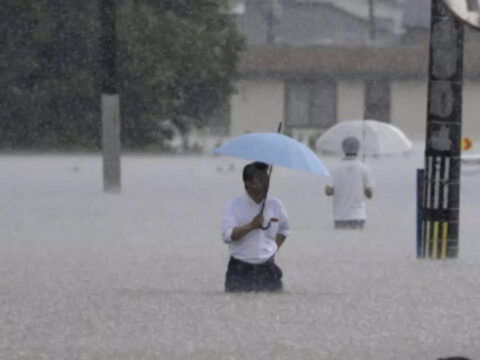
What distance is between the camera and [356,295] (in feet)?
43.0

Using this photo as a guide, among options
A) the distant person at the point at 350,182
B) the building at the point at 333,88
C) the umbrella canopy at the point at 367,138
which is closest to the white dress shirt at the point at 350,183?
the distant person at the point at 350,182

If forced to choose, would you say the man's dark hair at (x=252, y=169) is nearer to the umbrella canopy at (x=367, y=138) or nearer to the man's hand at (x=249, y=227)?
the man's hand at (x=249, y=227)

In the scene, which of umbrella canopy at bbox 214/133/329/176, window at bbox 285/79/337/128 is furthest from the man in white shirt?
window at bbox 285/79/337/128

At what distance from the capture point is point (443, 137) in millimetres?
16047

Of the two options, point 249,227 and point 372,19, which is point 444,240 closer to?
point 249,227

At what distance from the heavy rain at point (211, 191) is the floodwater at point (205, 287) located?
0.10ft

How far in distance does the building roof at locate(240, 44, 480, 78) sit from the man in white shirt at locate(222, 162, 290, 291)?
5088 cm

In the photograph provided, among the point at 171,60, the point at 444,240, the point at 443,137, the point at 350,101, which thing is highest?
the point at 171,60

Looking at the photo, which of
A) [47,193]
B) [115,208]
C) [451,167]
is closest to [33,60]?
[47,193]

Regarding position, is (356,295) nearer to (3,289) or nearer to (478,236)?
(3,289)

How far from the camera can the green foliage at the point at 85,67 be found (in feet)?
160

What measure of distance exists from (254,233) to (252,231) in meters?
0.04

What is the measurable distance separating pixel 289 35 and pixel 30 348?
72073 millimetres

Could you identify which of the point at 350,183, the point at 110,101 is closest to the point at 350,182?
the point at 350,183
